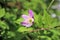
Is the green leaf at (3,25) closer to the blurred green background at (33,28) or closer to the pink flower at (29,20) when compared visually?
the blurred green background at (33,28)

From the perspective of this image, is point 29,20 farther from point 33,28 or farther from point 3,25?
point 3,25

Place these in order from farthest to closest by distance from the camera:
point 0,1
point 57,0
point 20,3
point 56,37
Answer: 1. point 57,0
2. point 20,3
3. point 0,1
4. point 56,37

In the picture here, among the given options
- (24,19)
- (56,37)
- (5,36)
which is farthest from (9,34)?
(56,37)

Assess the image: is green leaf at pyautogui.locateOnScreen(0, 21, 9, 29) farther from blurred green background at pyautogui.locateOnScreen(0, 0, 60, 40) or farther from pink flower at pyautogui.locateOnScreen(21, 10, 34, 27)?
pink flower at pyautogui.locateOnScreen(21, 10, 34, 27)

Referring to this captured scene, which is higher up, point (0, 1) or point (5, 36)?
point (0, 1)

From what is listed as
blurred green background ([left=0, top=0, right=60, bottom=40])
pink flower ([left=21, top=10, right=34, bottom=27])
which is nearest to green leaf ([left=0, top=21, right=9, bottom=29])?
blurred green background ([left=0, top=0, right=60, bottom=40])

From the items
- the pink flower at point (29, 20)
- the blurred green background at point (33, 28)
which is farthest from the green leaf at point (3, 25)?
the pink flower at point (29, 20)

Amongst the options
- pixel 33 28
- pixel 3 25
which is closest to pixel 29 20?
pixel 33 28

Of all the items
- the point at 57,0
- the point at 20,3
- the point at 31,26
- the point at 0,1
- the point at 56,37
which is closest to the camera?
the point at 56,37

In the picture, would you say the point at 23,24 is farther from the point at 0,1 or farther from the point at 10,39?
the point at 0,1

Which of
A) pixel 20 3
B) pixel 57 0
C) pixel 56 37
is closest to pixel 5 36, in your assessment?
pixel 56 37

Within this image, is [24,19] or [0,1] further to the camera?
[0,1]
